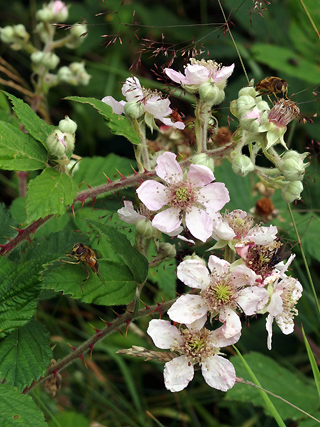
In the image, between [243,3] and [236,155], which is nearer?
[236,155]

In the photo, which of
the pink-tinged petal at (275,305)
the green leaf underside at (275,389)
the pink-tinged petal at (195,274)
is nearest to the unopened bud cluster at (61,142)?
the pink-tinged petal at (195,274)

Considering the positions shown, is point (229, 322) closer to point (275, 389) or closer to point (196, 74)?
point (196, 74)

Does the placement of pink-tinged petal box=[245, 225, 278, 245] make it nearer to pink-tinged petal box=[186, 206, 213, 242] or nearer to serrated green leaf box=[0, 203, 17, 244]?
pink-tinged petal box=[186, 206, 213, 242]

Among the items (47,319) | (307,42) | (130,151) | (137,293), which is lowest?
(47,319)

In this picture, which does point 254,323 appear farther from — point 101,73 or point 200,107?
point 101,73

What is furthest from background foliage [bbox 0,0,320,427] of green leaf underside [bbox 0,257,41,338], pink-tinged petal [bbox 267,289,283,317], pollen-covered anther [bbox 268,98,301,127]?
pink-tinged petal [bbox 267,289,283,317]

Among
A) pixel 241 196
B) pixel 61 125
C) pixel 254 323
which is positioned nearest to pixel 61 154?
pixel 61 125
